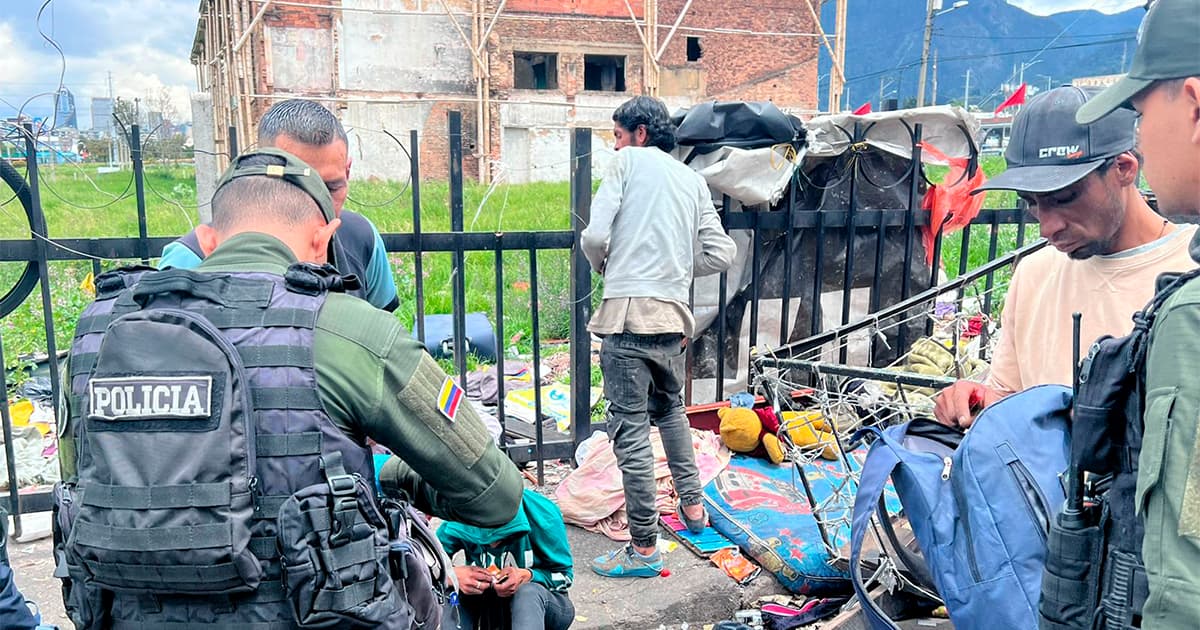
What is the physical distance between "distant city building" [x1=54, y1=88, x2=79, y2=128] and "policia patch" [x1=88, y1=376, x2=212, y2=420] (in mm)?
2664

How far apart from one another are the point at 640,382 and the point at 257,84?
19.1 metres

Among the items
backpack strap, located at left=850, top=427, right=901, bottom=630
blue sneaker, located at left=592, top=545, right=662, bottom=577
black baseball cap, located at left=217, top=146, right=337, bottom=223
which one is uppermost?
black baseball cap, located at left=217, top=146, right=337, bottom=223

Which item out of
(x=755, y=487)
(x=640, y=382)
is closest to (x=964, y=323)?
(x=755, y=487)

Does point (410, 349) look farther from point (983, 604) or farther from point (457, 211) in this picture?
point (457, 211)

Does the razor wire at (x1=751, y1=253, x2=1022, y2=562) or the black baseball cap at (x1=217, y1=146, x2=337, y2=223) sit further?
the razor wire at (x1=751, y1=253, x2=1022, y2=562)

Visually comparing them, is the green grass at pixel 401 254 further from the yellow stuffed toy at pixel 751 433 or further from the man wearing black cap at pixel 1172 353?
the man wearing black cap at pixel 1172 353

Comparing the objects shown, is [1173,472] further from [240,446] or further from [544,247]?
[544,247]

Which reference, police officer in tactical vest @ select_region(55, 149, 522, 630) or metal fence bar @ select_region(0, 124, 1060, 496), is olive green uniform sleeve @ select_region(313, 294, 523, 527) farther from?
metal fence bar @ select_region(0, 124, 1060, 496)

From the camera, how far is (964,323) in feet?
13.6

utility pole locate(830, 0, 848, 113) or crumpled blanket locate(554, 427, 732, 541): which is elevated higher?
utility pole locate(830, 0, 848, 113)

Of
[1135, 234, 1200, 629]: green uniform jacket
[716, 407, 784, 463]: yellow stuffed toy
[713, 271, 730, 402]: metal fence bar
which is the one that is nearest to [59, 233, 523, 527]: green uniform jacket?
[1135, 234, 1200, 629]: green uniform jacket

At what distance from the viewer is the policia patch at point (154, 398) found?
1.38 metres

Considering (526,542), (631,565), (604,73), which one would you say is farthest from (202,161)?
(604,73)

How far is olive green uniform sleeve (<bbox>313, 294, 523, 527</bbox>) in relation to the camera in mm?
1483
